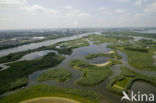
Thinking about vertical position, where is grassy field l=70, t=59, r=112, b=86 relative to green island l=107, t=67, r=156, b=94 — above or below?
above

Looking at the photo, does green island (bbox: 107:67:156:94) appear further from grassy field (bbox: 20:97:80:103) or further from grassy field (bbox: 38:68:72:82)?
grassy field (bbox: 38:68:72:82)

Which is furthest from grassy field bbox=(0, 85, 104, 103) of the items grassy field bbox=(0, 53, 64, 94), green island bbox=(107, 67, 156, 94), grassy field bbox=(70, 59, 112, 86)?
green island bbox=(107, 67, 156, 94)

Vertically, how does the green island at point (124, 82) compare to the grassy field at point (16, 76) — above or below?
below

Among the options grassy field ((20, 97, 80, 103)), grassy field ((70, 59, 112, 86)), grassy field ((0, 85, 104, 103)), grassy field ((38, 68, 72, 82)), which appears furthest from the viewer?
grassy field ((38, 68, 72, 82))

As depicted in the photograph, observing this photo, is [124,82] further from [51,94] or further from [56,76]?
[56,76]

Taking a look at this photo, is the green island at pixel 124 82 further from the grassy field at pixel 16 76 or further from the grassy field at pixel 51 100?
the grassy field at pixel 16 76

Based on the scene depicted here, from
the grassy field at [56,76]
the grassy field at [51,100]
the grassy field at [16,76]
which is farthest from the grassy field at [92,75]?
the grassy field at [16,76]

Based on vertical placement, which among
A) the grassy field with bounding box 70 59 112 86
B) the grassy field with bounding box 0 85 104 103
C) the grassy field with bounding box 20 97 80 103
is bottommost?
the grassy field with bounding box 20 97 80 103

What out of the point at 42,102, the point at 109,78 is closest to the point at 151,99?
the point at 109,78

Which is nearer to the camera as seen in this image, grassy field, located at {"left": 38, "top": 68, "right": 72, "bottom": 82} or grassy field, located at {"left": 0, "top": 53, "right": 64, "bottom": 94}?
grassy field, located at {"left": 0, "top": 53, "right": 64, "bottom": 94}
